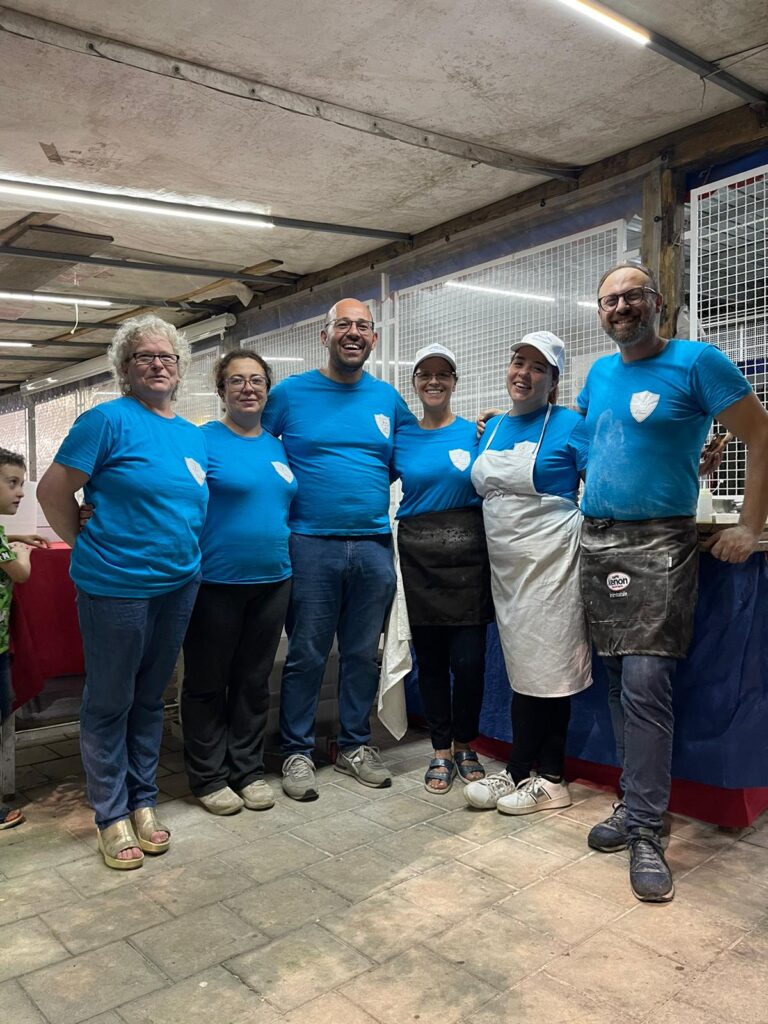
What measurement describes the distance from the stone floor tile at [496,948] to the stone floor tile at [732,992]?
1.02ft

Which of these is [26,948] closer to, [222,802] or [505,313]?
[222,802]

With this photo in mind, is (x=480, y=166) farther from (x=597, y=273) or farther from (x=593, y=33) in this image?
(x=593, y=33)

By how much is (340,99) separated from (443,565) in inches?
86.5

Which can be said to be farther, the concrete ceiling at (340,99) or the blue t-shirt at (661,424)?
the concrete ceiling at (340,99)

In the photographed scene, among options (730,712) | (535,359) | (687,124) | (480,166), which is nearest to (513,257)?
(480,166)

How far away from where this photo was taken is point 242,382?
2.74m

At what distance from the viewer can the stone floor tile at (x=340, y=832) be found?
2.49 meters

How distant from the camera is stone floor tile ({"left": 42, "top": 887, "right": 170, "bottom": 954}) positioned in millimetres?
1957

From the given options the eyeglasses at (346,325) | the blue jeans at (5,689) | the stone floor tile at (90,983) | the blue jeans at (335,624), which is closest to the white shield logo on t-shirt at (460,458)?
the blue jeans at (335,624)

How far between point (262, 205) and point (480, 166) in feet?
4.44

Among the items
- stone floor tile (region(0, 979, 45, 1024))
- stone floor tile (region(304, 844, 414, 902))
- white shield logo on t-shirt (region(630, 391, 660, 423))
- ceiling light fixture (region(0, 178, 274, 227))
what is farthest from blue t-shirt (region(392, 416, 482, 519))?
ceiling light fixture (region(0, 178, 274, 227))

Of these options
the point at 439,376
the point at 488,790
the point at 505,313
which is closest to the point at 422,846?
the point at 488,790

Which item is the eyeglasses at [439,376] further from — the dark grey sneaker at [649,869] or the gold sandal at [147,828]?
the gold sandal at [147,828]

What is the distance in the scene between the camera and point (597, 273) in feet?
14.0
